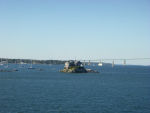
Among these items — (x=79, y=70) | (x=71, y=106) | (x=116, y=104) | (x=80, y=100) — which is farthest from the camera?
(x=79, y=70)

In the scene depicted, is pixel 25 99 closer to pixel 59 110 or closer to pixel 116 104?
pixel 59 110

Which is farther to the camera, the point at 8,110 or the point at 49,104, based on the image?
the point at 49,104

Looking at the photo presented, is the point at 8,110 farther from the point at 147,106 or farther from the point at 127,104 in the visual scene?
the point at 147,106

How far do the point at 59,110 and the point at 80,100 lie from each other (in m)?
7.56

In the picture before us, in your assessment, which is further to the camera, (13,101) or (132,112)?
(13,101)

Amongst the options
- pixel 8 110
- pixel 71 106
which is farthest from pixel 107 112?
pixel 8 110

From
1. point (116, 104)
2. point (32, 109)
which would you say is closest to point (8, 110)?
point (32, 109)

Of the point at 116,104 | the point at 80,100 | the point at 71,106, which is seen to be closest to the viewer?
the point at 71,106

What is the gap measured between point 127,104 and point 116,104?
196 centimetres

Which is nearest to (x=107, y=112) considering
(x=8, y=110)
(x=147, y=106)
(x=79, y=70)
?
(x=147, y=106)

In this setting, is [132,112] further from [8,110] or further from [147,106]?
[8,110]

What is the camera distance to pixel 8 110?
29188mm

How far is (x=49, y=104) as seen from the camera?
3322cm

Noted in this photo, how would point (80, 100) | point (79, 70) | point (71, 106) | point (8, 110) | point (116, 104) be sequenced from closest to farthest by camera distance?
point (8, 110), point (71, 106), point (116, 104), point (80, 100), point (79, 70)
